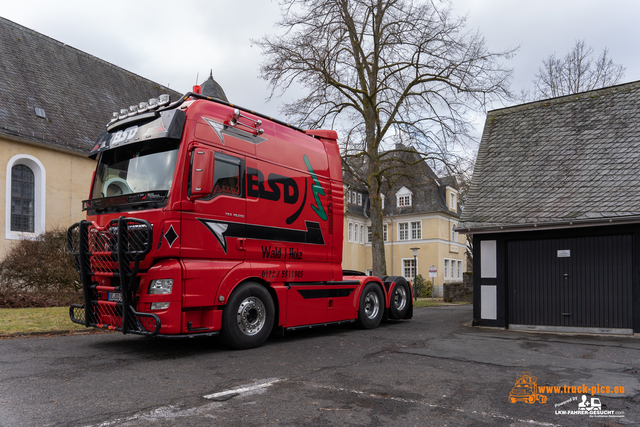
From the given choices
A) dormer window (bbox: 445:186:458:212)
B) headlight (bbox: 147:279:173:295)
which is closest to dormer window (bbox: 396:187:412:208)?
dormer window (bbox: 445:186:458:212)

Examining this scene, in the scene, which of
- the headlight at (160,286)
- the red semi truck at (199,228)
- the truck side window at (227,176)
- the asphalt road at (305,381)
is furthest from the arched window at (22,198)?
the headlight at (160,286)

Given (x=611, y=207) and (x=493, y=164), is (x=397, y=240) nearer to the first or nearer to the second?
(x=493, y=164)

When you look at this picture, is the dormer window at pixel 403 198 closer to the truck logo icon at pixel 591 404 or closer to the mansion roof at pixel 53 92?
the mansion roof at pixel 53 92

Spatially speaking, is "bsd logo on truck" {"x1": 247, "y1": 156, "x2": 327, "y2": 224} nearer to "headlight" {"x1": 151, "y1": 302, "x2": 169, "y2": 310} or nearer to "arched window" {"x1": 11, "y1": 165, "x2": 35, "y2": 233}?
"headlight" {"x1": 151, "y1": 302, "x2": 169, "y2": 310}

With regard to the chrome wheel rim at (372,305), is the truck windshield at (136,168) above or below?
above

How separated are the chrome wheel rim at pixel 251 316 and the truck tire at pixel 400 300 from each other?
445 centimetres

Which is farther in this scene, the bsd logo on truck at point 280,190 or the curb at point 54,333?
the curb at point 54,333

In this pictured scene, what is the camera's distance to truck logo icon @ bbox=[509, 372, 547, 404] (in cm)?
481

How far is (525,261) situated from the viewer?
11258 millimetres

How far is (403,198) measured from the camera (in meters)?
48.0

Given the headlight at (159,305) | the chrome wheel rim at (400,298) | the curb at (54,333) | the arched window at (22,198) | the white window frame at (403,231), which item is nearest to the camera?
the headlight at (159,305)

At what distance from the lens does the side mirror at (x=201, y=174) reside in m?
6.56

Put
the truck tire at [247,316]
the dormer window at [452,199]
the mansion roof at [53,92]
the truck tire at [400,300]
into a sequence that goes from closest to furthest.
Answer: the truck tire at [247,316] < the truck tire at [400,300] < the mansion roof at [53,92] < the dormer window at [452,199]

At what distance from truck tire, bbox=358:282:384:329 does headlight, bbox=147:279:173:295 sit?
4.63m
